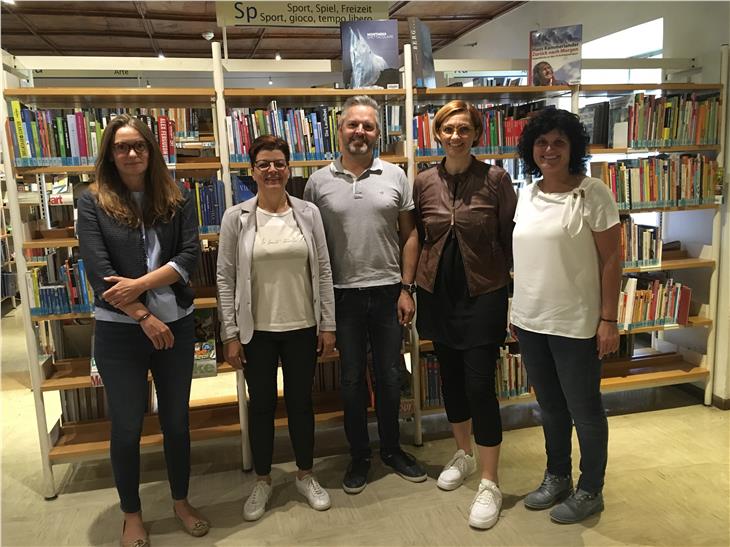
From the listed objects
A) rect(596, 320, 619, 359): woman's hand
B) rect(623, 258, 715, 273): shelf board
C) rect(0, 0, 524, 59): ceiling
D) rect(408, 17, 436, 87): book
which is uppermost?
rect(0, 0, 524, 59): ceiling

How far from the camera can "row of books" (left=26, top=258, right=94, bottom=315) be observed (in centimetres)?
248

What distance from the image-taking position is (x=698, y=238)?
3395 millimetres

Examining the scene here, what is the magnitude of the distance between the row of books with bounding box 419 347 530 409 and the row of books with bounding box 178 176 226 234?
4.16 ft

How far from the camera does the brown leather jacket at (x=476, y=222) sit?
2.25 m

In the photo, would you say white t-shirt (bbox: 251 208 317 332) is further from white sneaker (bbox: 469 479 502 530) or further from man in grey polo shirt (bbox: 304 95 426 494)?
white sneaker (bbox: 469 479 502 530)

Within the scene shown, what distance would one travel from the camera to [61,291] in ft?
8.24

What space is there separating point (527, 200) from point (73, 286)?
1964 mm

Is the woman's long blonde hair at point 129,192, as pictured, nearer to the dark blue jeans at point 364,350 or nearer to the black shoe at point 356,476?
the dark blue jeans at point 364,350

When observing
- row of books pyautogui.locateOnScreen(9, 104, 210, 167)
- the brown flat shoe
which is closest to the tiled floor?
the brown flat shoe

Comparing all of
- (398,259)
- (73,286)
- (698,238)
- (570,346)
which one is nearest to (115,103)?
(73,286)

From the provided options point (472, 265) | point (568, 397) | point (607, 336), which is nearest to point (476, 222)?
point (472, 265)

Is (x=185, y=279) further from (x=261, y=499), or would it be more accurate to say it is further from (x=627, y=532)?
(x=627, y=532)

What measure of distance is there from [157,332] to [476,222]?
1250 millimetres

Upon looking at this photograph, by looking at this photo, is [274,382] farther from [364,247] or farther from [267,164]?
[267,164]
